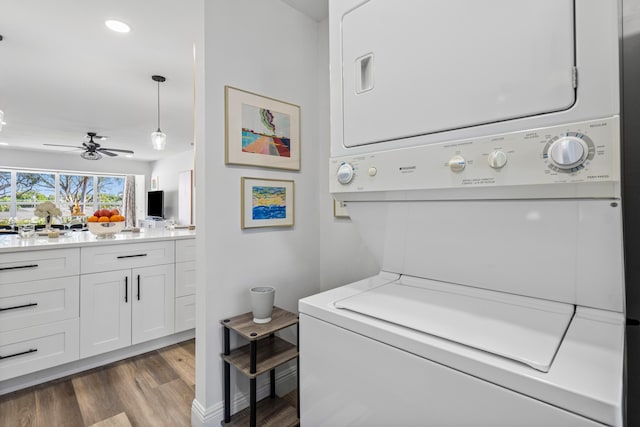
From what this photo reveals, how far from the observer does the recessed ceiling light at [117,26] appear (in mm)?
2126

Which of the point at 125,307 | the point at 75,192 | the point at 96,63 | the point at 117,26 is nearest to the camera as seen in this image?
the point at 117,26

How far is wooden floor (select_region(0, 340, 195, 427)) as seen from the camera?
172 cm

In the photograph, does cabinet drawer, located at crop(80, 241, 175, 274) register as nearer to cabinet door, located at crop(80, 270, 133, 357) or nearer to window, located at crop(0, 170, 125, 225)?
cabinet door, located at crop(80, 270, 133, 357)

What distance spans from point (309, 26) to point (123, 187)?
8649mm

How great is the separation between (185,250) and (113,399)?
44.2 inches

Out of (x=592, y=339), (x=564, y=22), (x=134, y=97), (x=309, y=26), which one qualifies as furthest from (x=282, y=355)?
(x=134, y=97)

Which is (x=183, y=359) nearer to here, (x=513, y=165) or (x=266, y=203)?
(x=266, y=203)

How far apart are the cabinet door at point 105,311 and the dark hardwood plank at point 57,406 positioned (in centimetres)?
23

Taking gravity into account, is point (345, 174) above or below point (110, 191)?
below

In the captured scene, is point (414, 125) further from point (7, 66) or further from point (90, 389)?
point (7, 66)

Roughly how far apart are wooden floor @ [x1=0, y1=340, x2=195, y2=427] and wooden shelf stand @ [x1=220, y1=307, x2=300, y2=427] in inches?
16.7

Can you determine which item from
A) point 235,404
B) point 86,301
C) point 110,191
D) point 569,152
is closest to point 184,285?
point 86,301

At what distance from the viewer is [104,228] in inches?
101

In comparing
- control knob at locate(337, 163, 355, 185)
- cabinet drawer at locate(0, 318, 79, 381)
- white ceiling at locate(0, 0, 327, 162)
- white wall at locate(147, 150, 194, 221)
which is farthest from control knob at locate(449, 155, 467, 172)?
white wall at locate(147, 150, 194, 221)
